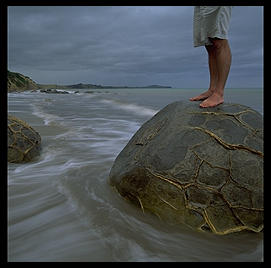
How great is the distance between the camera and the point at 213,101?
8.96 ft

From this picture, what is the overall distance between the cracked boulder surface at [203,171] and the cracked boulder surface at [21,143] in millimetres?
1916

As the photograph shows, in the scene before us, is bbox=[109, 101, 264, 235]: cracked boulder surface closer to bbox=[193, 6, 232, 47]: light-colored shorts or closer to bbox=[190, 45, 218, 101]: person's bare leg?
bbox=[190, 45, 218, 101]: person's bare leg

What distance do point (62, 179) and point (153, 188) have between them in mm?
1410

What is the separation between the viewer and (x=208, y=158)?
2.20m

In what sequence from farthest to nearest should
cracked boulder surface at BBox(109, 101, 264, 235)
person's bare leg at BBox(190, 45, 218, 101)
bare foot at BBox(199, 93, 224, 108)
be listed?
person's bare leg at BBox(190, 45, 218, 101), bare foot at BBox(199, 93, 224, 108), cracked boulder surface at BBox(109, 101, 264, 235)

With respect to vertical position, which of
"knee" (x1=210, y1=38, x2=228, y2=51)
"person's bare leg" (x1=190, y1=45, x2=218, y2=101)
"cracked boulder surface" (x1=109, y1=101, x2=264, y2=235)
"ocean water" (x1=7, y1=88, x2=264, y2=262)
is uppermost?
"knee" (x1=210, y1=38, x2=228, y2=51)

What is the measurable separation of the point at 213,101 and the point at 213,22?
0.85m

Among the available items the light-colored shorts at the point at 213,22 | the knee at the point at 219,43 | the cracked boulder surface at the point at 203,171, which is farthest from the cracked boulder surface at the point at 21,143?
the knee at the point at 219,43

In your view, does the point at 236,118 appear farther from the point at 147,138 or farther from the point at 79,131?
the point at 79,131

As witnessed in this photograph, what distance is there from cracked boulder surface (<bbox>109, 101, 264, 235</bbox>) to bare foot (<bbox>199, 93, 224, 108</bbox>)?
0.06 meters

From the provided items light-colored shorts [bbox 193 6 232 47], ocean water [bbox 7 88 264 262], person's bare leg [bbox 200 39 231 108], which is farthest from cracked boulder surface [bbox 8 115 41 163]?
light-colored shorts [bbox 193 6 232 47]

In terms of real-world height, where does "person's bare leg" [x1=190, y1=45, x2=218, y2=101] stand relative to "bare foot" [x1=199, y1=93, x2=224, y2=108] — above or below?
above

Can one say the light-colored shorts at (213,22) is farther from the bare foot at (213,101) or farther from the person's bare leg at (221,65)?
the bare foot at (213,101)

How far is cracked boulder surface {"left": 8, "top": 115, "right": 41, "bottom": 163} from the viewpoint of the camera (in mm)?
3720
